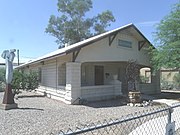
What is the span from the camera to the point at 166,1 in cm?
1662

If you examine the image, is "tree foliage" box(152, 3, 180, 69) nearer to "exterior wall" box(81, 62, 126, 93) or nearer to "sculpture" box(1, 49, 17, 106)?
"exterior wall" box(81, 62, 126, 93)

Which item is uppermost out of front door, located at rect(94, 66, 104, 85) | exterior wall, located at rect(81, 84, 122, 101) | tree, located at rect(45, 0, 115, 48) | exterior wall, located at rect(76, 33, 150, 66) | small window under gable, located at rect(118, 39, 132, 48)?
tree, located at rect(45, 0, 115, 48)

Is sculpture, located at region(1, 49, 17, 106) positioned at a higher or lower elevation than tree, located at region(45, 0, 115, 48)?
lower

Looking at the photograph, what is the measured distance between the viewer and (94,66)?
19.4 metres

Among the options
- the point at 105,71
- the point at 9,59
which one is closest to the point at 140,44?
the point at 105,71

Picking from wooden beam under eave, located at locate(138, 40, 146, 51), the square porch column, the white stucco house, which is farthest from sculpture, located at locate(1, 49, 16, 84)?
wooden beam under eave, located at locate(138, 40, 146, 51)

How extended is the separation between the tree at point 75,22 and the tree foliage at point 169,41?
22864 millimetres

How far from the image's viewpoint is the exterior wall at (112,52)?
46.9 feet

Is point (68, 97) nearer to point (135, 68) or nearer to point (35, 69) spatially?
point (135, 68)

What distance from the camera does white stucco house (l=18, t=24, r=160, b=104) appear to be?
1352cm

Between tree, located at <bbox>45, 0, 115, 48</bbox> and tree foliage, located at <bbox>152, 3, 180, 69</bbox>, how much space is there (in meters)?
22.9

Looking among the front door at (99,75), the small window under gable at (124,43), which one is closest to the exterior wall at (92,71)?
the front door at (99,75)

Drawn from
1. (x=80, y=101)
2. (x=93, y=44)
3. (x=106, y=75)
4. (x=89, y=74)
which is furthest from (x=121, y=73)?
(x=80, y=101)

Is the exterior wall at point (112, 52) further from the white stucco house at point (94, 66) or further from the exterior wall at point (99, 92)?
the exterior wall at point (99, 92)
